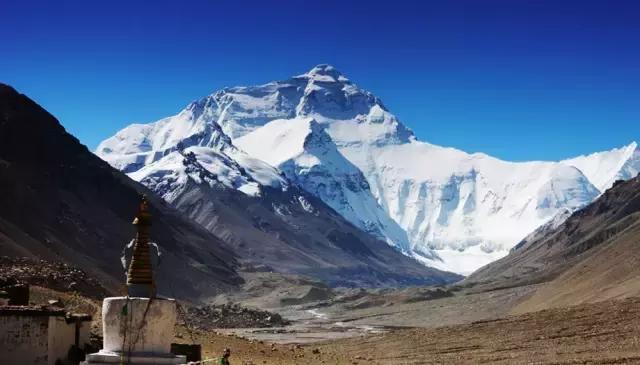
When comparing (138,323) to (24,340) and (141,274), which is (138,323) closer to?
(141,274)

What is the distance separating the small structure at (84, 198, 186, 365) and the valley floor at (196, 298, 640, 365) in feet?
61.7

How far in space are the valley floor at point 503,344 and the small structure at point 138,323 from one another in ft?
61.7

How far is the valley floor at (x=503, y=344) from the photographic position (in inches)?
1629

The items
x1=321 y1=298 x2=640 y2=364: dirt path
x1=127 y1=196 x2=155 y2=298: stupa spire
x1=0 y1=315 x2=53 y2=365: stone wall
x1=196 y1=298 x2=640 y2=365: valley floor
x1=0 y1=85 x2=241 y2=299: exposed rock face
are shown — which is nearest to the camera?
x1=127 y1=196 x2=155 y2=298: stupa spire

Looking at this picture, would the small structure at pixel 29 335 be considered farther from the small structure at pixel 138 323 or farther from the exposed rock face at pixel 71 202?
the exposed rock face at pixel 71 202

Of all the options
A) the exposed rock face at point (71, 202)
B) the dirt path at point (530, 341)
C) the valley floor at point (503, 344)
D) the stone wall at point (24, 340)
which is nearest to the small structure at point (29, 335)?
the stone wall at point (24, 340)

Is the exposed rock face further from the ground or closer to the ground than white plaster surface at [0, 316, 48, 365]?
further from the ground

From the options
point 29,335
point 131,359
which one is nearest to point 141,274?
point 131,359

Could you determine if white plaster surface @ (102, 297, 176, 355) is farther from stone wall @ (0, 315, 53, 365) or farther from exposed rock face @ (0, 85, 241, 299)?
exposed rock face @ (0, 85, 241, 299)

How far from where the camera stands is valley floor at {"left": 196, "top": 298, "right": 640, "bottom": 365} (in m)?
41.4

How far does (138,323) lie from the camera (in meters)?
15.6

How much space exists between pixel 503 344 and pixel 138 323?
4801cm

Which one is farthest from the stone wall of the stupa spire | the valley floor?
the valley floor

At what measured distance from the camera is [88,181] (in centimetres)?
17288
